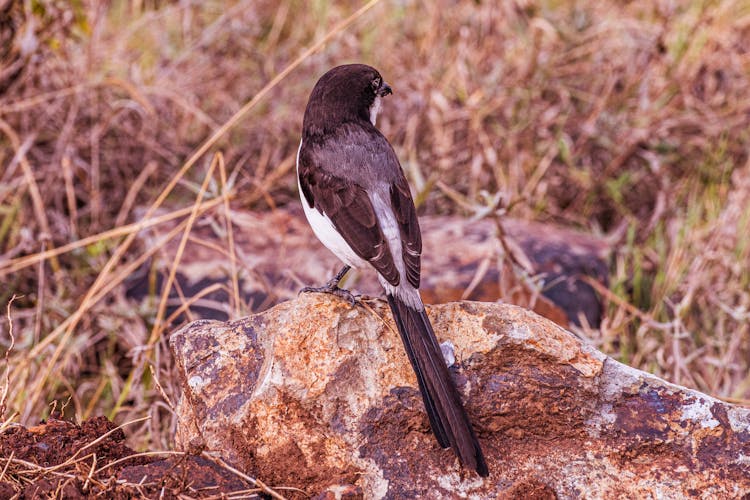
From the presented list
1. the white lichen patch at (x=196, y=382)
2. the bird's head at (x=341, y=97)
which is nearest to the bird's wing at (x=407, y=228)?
the bird's head at (x=341, y=97)

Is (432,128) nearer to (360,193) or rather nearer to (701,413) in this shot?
(360,193)

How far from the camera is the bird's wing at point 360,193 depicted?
306 centimetres

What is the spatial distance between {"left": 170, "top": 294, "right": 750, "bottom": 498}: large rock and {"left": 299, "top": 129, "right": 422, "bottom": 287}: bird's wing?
0.35 meters

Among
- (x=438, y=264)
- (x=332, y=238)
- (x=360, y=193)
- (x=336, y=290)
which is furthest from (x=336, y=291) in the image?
(x=438, y=264)

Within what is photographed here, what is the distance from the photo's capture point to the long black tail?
2.47m

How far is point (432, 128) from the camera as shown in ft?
19.7

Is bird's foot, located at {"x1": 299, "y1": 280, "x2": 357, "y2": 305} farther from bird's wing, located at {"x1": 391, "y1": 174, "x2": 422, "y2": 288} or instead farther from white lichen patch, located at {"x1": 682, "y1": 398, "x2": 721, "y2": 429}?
white lichen patch, located at {"x1": 682, "y1": 398, "x2": 721, "y2": 429}

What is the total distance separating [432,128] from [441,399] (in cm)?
370

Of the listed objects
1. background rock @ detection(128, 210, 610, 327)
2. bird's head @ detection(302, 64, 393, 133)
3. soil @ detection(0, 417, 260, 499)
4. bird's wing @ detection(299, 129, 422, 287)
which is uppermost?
bird's head @ detection(302, 64, 393, 133)

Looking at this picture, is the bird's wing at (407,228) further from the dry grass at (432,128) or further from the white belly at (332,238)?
the dry grass at (432,128)

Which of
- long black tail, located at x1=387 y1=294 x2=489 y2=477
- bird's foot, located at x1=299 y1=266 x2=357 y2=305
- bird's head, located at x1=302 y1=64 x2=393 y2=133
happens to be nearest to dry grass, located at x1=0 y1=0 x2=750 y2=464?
bird's head, located at x1=302 y1=64 x2=393 y2=133

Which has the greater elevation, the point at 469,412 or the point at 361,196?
the point at 361,196

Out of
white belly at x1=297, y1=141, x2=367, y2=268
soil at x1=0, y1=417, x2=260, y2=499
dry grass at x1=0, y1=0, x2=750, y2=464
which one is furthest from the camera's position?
dry grass at x1=0, y1=0, x2=750, y2=464

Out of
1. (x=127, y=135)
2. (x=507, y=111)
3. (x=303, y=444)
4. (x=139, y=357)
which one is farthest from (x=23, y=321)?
(x=507, y=111)
